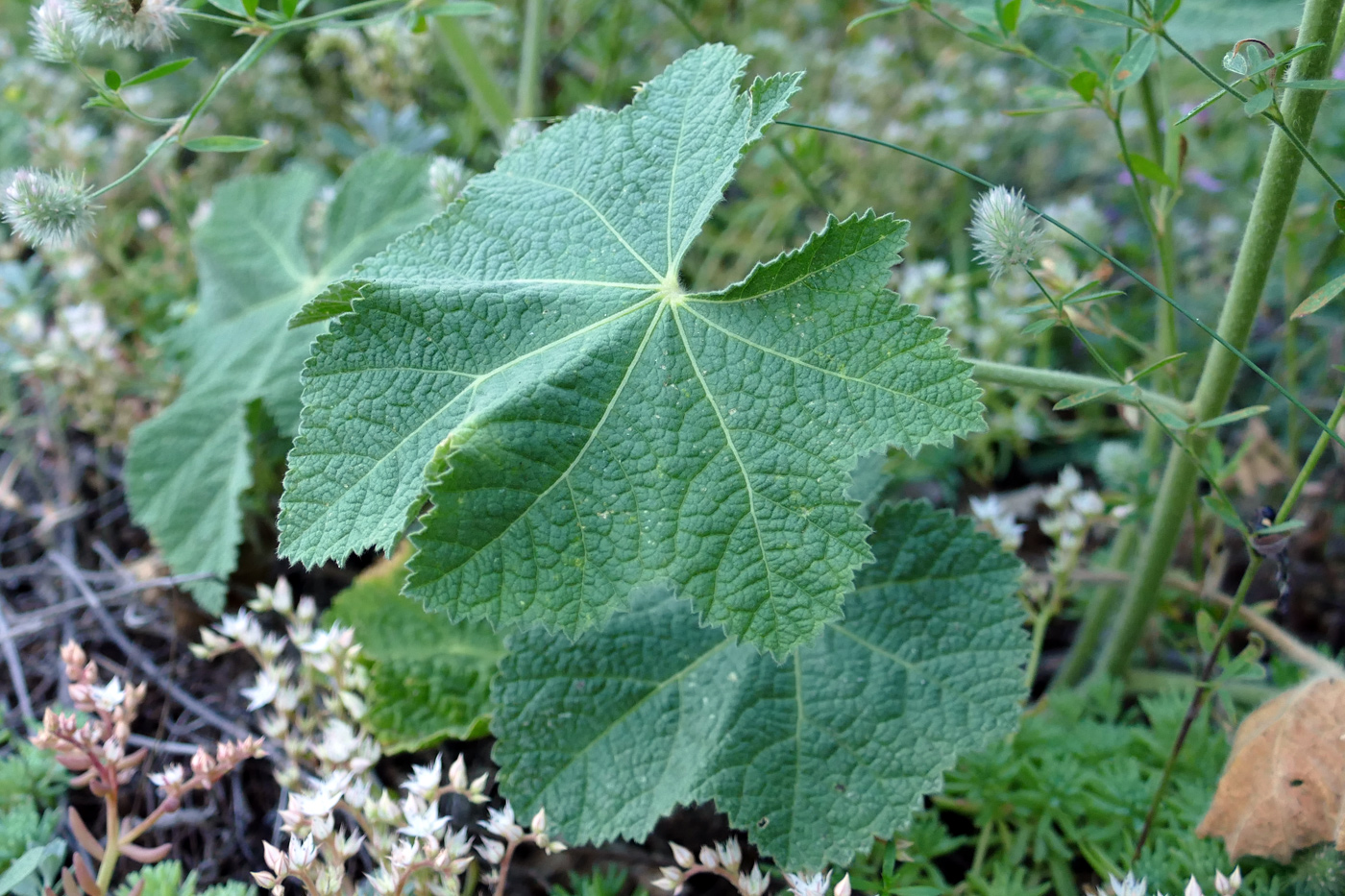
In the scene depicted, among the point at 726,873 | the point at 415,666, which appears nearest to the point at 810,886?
the point at 726,873

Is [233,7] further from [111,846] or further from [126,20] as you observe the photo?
[111,846]

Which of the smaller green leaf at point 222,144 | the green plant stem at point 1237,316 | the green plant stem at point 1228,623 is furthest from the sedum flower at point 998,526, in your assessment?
the smaller green leaf at point 222,144

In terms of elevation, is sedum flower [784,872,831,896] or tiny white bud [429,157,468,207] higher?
tiny white bud [429,157,468,207]

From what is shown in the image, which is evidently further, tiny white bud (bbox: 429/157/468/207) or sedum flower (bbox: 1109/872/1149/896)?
tiny white bud (bbox: 429/157/468/207)

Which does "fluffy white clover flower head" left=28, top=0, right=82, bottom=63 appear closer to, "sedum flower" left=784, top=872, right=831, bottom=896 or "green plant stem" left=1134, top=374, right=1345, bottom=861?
"sedum flower" left=784, top=872, right=831, bottom=896

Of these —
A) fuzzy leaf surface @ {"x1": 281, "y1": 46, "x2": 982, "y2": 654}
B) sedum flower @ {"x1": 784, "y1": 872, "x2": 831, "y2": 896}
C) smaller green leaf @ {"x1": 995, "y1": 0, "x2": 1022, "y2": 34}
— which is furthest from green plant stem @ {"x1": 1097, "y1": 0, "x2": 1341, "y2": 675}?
sedum flower @ {"x1": 784, "y1": 872, "x2": 831, "y2": 896}

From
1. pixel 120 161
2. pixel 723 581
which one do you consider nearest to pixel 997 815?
pixel 723 581

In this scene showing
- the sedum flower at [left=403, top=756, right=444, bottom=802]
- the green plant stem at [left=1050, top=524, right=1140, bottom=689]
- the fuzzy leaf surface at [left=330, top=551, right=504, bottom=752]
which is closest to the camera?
the sedum flower at [left=403, top=756, right=444, bottom=802]
